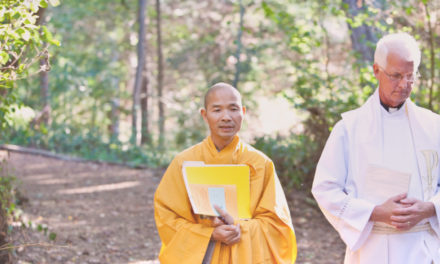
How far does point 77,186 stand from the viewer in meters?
10.6

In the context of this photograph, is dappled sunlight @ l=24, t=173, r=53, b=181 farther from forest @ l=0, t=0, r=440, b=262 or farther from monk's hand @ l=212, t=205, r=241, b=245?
monk's hand @ l=212, t=205, r=241, b=245

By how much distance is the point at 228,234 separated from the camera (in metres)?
3.28

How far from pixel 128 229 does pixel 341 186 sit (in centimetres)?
533

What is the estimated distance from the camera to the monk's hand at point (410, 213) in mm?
2885

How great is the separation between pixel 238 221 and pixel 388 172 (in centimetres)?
94

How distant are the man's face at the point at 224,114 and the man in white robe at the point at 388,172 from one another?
0.60 metres

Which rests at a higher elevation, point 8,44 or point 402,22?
point 402,22

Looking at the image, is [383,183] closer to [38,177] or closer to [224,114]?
[224,114]

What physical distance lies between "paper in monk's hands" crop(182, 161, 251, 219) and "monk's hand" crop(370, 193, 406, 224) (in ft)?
2.55

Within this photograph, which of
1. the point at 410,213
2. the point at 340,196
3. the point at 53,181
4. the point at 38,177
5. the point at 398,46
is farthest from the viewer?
the point at 38,177

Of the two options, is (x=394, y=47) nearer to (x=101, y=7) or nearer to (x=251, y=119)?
(x=251, y=119)

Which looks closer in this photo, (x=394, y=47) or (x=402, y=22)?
(x=394, y=47)

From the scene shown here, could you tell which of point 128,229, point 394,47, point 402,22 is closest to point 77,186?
point 128,229

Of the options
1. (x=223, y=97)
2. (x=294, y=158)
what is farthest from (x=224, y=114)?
(x=294, y=158)
